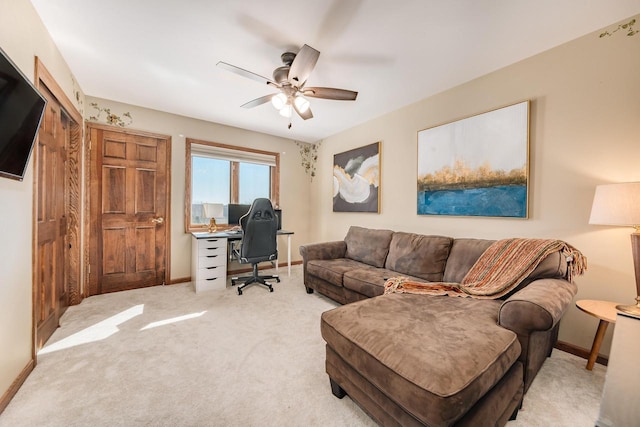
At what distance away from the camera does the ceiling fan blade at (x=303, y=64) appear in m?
1.74

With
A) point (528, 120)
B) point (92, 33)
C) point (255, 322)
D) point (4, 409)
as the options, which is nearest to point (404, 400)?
point (255, 322)

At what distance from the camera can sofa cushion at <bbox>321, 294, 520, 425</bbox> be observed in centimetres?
94

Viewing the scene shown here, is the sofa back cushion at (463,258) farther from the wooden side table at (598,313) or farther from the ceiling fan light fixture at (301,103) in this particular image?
the ceiling fan light fixture at (301,103)

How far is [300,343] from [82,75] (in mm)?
→ 3411

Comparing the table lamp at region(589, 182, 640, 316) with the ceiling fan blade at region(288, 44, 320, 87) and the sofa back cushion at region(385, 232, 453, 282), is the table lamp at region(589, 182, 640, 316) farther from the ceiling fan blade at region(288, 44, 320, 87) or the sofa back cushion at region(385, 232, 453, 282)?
the ceiling fan blade at region(288, 44, 320, 87)

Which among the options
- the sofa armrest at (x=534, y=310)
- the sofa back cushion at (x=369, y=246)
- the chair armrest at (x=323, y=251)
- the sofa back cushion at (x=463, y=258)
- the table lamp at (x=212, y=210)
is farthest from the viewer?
the table lamp at (x=212, y=210)

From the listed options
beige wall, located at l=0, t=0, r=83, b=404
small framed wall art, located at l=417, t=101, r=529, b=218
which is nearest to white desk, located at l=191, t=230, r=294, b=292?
beige wall, located at l=0, t=0, r=83, b=404

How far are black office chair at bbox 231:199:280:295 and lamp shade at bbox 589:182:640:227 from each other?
302 centimetres

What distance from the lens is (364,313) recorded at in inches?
59.1

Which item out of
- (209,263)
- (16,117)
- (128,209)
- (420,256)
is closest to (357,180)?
(420,256)

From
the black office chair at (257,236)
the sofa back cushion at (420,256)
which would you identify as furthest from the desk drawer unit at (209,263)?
the sofa back cushion at (420,256)

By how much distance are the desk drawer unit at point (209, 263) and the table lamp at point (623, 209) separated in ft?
12.0

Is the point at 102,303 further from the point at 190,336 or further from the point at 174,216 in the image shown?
the point at 190,336

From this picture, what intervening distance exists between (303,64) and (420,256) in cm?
204
